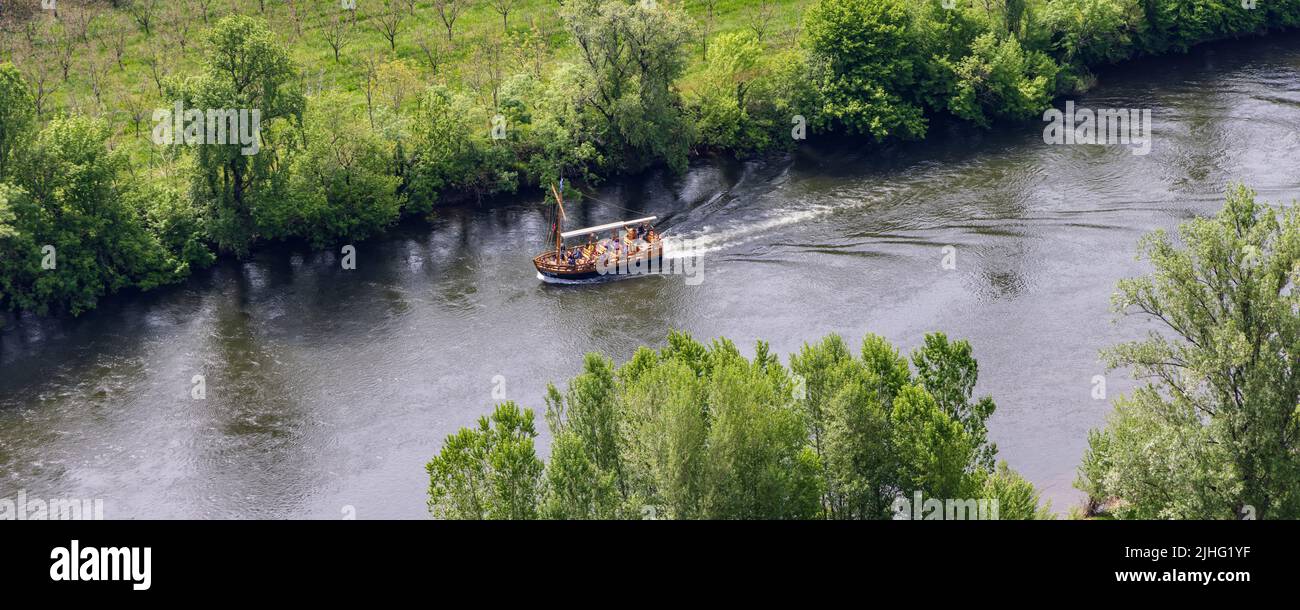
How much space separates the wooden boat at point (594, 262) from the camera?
3556 inches

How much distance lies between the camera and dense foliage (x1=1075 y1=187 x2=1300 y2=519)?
55.4m

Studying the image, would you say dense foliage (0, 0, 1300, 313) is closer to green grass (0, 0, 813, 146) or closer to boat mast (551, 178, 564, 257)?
green grass (0, 0, 813, 146)

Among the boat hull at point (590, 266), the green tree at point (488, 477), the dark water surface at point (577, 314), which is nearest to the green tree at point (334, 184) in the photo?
the dark water surface at point (577, 314)

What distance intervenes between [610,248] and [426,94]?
19.2 metres

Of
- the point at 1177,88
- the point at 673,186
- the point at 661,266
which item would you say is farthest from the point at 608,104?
the point at 1177,88

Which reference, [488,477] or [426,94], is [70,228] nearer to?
[426,94]

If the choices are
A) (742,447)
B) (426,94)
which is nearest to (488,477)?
(742,447)

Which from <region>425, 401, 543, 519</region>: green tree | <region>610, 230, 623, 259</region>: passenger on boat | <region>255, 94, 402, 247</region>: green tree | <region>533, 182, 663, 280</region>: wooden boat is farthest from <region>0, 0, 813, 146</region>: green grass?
<region>425, 401, 543, 519</region>: green tree

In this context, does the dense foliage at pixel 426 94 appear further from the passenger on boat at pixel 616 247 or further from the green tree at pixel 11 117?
the passenger on boat at pixel 616 247

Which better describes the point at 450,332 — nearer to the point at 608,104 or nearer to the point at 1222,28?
the point at 608,104

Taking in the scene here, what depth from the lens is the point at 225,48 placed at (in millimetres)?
88000

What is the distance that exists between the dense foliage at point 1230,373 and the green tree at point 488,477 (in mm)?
23772
